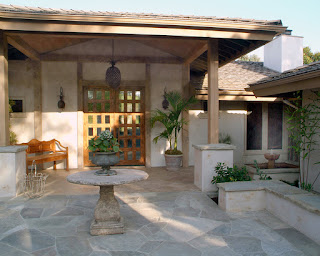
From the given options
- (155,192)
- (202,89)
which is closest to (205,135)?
(202,89)

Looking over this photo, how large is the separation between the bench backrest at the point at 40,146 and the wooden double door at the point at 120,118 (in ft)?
2.71

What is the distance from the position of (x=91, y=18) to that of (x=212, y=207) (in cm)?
369

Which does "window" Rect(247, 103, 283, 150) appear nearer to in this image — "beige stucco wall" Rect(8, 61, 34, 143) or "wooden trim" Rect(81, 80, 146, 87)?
"wooden trim" Rect(81, 80, 146, 87)

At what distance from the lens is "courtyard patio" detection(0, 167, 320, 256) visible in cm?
304

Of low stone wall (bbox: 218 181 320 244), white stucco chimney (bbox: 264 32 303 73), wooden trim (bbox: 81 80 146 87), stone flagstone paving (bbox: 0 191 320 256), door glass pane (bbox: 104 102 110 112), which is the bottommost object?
stone flagstone paving (bbox: 0 191 320 256)

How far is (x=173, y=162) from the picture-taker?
7.15 m

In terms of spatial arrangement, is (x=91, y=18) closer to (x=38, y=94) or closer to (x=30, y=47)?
(x=30, y=47)

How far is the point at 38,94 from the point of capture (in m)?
7.25

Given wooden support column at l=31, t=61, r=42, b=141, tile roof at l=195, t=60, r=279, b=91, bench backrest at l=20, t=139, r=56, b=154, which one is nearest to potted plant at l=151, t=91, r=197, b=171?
tile roof at l=195, t=60, r=279, b=91

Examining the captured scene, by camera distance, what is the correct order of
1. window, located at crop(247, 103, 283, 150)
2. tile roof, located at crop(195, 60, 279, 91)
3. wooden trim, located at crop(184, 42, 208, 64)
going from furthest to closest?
1. window, located at crop(247, 103, 283, 150)
2. tile roof, located at crop(195, 60, 279, 91)
3. wooden trim, located at crop(184, 42, 208, 64)

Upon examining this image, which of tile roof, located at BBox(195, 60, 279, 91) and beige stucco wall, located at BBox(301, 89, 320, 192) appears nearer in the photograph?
beige stucco wall, located at BBox(301, 89, 320, 192)

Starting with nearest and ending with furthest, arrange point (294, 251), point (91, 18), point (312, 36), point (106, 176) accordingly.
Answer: point (294, 251), point (106, 176), point (91, 18), point (312, 36)

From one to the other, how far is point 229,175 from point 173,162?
2.46 m

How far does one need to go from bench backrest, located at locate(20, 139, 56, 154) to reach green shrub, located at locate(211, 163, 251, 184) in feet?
14.6
